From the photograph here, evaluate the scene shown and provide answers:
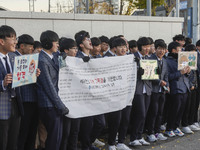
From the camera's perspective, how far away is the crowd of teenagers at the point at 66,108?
3707 mm

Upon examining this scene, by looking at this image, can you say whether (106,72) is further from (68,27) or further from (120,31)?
(120,31)

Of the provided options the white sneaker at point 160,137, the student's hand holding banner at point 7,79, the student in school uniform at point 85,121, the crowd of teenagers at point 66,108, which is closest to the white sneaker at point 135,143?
the crowd of teenagers at point 66,108

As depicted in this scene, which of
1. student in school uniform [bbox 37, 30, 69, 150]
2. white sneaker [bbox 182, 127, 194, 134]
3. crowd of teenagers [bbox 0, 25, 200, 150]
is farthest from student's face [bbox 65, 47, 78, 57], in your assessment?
white sneaker [bbox 182, 127, 194, 134]

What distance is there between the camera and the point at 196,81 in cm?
676

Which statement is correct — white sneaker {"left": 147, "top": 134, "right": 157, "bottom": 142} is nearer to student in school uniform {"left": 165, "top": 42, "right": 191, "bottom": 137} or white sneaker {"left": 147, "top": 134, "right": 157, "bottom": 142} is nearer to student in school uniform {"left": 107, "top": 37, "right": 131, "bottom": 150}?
student in school uniform {"left": 165, "top": 42, "right": 191, "bottom": 137}

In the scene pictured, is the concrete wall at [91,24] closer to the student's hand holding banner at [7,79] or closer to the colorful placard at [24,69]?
the colorful placard at [24,69]

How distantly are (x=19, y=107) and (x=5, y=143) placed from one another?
0.48 m

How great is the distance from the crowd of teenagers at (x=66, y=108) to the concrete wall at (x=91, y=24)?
2314 mm

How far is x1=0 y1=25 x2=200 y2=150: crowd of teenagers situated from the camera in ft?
12.2

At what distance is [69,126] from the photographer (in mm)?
4391

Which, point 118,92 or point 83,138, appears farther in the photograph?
point 118,92

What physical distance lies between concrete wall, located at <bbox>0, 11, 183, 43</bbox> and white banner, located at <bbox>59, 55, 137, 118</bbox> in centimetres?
389

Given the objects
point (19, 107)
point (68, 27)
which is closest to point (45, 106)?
point (19, 107)

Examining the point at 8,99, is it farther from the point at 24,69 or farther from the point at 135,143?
the point at 135,143
